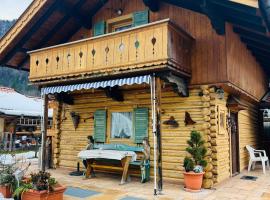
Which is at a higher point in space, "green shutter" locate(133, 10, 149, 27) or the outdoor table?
"green shutter" locate(133, 10, 149, 27)

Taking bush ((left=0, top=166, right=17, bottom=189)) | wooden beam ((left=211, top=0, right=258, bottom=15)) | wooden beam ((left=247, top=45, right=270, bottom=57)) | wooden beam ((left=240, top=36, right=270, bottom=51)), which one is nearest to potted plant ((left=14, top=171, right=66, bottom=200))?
bush ((left=0, top=166, right=17, bottom=189))

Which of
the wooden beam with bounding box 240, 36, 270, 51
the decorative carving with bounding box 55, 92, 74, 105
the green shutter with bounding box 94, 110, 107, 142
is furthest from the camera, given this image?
the decorative carving with bounding box 55, 92, 74, 105

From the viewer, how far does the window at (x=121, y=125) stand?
33.5 ft

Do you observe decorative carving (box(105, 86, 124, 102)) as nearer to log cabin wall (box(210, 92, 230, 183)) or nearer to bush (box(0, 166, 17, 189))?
log cabin wall (box(210, 92, 230, 183))

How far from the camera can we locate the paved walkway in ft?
23.6

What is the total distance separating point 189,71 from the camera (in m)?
8.91

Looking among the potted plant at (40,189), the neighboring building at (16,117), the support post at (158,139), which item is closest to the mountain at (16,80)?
the neighboring building at (16,117)

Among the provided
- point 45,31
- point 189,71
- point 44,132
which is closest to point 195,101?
point 189,71

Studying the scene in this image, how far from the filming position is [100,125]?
10820mm

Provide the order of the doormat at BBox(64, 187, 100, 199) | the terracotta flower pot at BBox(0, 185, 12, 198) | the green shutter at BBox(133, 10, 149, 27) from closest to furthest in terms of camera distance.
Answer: the terracotta flower pot at BBox(0, 185, 12, 198)
the doormat at BBox(64, 187, 100, 199)
the green shutter at BBox(133, 10, 149, 27)

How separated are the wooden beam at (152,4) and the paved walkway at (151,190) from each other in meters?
5.52

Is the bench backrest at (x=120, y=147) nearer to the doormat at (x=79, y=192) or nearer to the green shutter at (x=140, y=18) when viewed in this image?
the doormat at (x=79, y=192)

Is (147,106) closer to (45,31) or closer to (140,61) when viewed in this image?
(140,61)

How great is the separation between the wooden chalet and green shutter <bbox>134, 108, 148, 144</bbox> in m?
0.03
